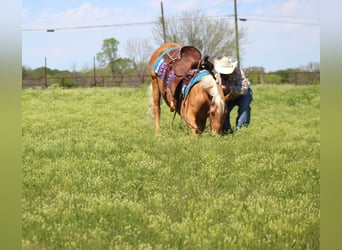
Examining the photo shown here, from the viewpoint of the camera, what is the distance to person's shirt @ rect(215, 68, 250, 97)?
10922 mm

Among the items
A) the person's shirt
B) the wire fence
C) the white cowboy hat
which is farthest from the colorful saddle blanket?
the wire fence

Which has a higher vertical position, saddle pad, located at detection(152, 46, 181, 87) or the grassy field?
saddle pad, located at detection(152, 46, 181, 87)

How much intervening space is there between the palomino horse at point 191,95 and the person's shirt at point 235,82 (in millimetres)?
777

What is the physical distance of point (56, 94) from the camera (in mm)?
25078

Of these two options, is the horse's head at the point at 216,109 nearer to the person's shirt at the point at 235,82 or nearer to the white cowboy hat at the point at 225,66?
the white cowboy hat at the point at 225,66

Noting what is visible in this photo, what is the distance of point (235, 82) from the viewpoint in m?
11.0

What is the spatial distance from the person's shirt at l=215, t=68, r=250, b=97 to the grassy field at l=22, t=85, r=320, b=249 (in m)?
1.55

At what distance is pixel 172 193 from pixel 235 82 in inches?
251

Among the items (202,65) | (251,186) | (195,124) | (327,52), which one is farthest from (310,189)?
(202,65)

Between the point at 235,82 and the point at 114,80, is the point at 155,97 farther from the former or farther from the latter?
the point at 114,80

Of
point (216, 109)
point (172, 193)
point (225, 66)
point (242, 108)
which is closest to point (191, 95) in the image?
point (225, 66)

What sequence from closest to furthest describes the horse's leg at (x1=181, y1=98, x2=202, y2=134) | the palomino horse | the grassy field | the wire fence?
the grassy field
the palomino horse
the horse's leg at (x1=181, y1=98, x2=202, y2=134)
the wire fence

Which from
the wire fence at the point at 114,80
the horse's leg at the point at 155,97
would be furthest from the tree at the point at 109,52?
the horse's leg at the point at 155,97

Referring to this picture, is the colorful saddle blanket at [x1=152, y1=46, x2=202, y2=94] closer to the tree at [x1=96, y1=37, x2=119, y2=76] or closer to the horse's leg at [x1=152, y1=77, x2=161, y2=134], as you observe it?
the horse's leg at [x1=152, y1=77, x2=161, y2=134]
